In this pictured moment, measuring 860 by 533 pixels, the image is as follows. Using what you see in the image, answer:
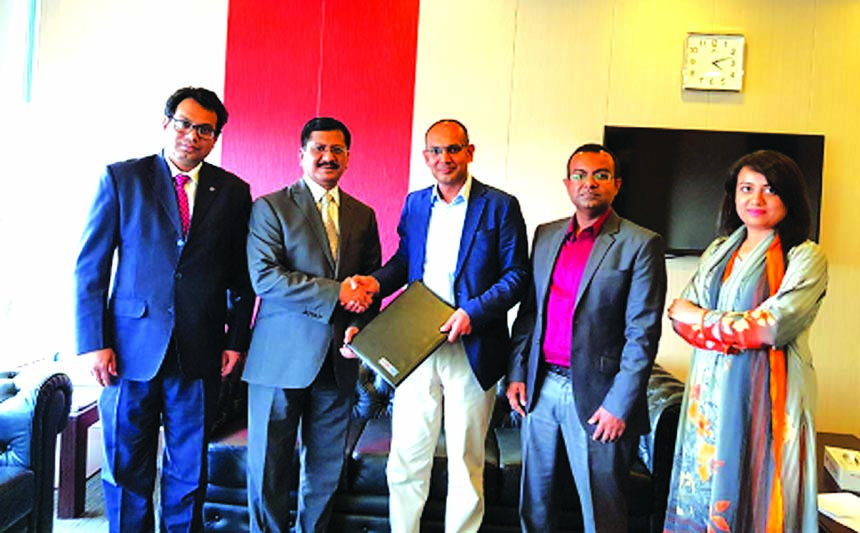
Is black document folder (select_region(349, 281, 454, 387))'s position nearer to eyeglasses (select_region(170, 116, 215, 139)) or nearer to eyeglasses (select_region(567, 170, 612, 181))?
eyeglasses (select_region(567, 170, 612, 181))

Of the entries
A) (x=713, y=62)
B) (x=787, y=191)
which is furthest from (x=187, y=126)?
(x=713, y=62)

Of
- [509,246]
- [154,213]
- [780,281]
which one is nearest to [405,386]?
[509,246]

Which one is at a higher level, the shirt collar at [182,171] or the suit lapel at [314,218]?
the shirt collar at [182,171]

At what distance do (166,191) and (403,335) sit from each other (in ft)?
2.98

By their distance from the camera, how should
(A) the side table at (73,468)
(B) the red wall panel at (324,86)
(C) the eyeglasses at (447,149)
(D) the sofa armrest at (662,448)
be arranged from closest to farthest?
(C) the eyeglasses at (447,149) → (D) the sofa armrest at (662,448) → (A) the side table at (73,468) → (B) the red wall panel at (324,86)

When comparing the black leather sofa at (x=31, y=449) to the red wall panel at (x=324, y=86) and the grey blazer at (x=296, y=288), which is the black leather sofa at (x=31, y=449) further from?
the red wall panel at (x=324, y=86)

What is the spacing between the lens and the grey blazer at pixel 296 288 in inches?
77.3

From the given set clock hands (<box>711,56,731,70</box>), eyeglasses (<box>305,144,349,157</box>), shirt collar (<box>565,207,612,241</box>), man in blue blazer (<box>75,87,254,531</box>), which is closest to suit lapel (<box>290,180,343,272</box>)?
eyeglasses (<box>305,144,349,157</box>)

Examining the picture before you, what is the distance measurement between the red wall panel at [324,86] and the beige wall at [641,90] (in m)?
0.13

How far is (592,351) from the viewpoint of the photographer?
6.02 ft

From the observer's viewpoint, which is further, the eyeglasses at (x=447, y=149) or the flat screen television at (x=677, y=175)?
the flat screen television at (x=677, y=175)

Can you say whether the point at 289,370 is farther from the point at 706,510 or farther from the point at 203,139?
the point at 706,510

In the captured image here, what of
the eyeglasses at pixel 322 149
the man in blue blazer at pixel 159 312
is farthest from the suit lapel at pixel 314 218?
the man in blue blazer at pixel 159 312

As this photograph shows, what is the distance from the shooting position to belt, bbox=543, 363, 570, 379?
190cm
